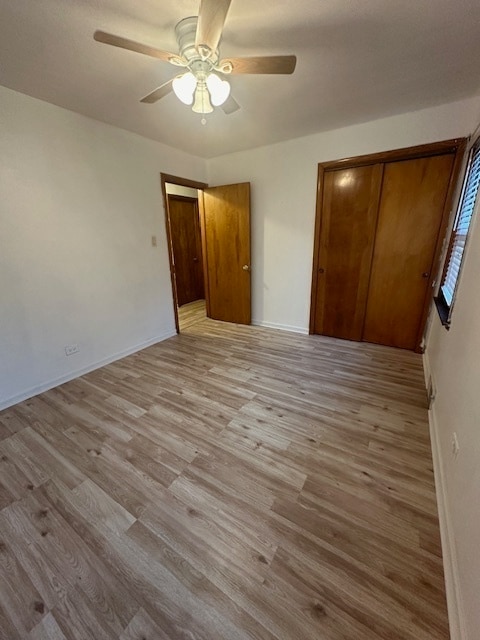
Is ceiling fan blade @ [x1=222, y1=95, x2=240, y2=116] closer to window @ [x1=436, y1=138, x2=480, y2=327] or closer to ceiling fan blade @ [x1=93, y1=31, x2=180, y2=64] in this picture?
ceiling fan blade @ [x1=93, y1=31, x2=180, y2=64]

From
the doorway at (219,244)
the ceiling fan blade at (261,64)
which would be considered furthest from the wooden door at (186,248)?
the ceiling fan blade at (261,64)

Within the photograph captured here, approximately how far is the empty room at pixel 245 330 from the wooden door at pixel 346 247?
0.09ft

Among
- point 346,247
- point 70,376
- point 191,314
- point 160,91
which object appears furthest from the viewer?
point 191,314

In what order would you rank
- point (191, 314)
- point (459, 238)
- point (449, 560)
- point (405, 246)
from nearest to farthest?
point (449, 560) < point (459, 238) < point (405, 246) < point (191, 314)

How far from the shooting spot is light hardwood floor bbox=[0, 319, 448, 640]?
94 centimetres

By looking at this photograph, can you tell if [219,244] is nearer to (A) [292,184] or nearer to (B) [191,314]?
(A) [292,184]

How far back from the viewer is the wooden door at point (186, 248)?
4856mm

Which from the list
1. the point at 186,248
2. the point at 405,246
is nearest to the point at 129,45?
the point at 405,246

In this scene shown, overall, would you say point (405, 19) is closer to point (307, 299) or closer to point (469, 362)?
point (469, 362)

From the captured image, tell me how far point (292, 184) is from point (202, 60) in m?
2.04

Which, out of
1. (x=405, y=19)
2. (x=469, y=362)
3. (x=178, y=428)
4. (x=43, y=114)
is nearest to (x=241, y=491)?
(x=178, y=428)

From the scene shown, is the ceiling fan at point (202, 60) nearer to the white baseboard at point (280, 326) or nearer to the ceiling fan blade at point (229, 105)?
the ceiling fan blade at point (229, 105)

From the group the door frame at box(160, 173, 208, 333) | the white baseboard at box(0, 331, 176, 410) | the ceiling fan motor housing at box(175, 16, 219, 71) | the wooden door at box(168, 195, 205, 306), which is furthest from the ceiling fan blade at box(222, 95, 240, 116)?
the wooden door at box(168, 195, 205, 306)

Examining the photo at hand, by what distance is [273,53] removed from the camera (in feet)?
5.34
